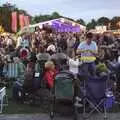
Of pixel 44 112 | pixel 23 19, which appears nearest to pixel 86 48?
pixel 44 112

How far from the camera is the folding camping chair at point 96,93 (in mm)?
11578

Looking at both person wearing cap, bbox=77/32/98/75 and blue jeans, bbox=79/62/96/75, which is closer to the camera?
blue jeans, bbox=79/62/96/75

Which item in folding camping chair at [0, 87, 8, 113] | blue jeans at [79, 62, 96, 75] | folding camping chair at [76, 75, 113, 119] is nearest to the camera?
folding camping chair at [76, 75, 113, 119]

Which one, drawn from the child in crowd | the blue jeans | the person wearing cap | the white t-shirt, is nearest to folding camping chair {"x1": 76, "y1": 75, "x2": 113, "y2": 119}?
the blue jeans

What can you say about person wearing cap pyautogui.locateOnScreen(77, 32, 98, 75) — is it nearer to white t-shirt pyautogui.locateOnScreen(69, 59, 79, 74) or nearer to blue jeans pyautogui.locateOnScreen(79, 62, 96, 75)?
blue jeans pyautogui.locateOnScreen(79, 62, 96, 75)

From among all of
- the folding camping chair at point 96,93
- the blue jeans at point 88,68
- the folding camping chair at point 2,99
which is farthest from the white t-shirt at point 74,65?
the folding camping chair at point 96,93

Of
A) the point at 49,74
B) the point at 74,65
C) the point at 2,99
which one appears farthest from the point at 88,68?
the point at 2,99

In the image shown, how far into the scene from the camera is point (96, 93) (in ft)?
38.2

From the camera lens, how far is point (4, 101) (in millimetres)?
13875

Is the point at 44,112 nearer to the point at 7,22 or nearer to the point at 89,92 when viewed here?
the point at 89,92

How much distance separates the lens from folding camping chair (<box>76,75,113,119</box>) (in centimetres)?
1158

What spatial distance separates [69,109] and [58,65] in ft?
11.8

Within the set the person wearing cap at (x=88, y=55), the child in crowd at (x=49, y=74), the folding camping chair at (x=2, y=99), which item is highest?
the person wearing cap at (x=88, y=55)

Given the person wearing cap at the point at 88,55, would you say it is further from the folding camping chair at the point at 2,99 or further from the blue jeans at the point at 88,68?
the folding camping chair at the point at 2,99
